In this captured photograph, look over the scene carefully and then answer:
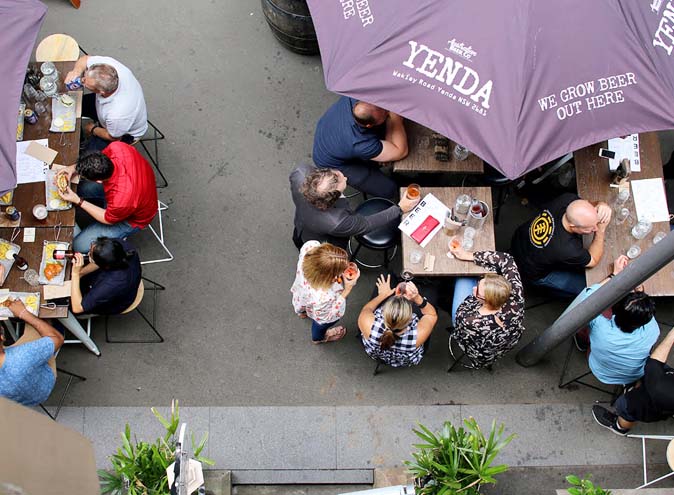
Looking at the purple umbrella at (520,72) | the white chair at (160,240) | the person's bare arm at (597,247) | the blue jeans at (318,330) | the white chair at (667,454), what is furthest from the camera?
the white chair at (160,240)

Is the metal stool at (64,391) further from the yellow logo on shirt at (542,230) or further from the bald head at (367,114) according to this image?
the yellow logo on shirt at (542,230)

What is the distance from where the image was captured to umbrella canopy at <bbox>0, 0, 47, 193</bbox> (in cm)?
459

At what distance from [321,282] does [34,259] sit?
2.43m

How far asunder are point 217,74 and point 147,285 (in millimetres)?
2557

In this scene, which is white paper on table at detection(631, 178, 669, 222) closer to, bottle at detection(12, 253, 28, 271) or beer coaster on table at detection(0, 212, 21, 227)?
bottle at detection(12, 253, 28, 271)

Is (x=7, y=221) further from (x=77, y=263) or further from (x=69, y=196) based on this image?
(x=77, y=263)

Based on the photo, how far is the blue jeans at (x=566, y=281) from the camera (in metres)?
5.65

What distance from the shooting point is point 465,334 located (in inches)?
201

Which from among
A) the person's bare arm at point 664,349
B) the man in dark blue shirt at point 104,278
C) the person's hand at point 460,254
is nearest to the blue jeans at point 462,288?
the person's hand at point 460,254

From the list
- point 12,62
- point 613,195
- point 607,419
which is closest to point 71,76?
point 12,62

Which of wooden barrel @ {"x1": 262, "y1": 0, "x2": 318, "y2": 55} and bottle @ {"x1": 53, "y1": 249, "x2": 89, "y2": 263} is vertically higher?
wooden barrel @ {"x1": 262, "y1": 0, "x2": 318, "y2": 55}

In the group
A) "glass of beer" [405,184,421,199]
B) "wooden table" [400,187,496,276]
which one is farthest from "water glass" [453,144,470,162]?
"glass of beer" [405,184,421,199]

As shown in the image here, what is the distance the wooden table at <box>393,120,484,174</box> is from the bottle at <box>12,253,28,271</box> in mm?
3216

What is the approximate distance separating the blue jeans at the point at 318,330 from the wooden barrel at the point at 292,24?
3.25 m
